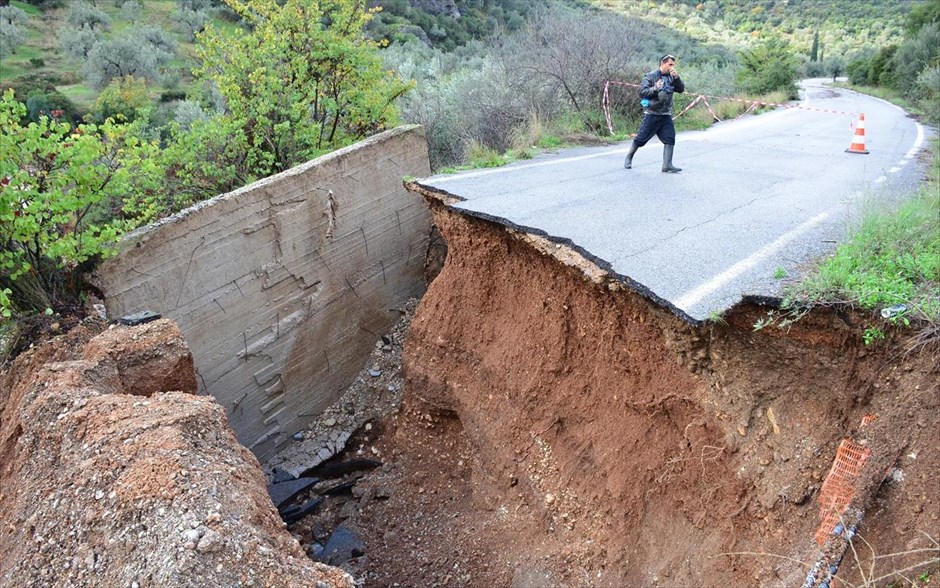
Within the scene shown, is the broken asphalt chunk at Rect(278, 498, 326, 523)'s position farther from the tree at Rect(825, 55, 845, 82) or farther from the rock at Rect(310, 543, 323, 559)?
the tree at Rect(825, 55, 845, 82)

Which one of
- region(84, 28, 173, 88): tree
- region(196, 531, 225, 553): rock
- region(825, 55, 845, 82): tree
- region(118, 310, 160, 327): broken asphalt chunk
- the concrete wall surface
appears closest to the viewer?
region(196, 531, 225, 553): rock

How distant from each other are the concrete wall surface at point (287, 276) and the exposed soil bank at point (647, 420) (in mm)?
1668

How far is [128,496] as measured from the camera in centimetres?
365

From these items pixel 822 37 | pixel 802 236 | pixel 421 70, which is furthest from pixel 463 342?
pixel 822 37

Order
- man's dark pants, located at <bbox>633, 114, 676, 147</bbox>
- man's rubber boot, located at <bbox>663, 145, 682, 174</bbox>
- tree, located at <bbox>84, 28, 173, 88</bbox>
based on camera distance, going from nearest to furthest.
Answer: man's dark pants, located at <bbox>633, 114, 676, 147</bbox>, man's rubber boot, located at <bbox>663, 145, 682, 174</bbox>, tree, located at <bbox>84, 28, 173, 88</bbox>

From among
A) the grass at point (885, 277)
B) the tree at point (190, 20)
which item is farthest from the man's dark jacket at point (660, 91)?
the tree at point (190, 20)

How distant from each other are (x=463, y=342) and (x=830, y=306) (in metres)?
3.97

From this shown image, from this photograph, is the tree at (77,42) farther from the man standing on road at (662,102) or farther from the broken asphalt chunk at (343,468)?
the man standing on road at (662,102)

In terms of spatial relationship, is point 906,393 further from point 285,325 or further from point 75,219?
point 75,219

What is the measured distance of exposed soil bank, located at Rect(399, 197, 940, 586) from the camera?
4012 millimetres

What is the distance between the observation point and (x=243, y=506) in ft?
12.3

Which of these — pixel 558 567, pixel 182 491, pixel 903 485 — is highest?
pixel 182 491

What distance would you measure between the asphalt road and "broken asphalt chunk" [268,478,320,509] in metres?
3.88

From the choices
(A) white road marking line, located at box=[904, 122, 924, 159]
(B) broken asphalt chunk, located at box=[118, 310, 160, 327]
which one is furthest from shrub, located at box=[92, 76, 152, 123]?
(A) white road marking line, located at box=[904, 122, 924, 159]
